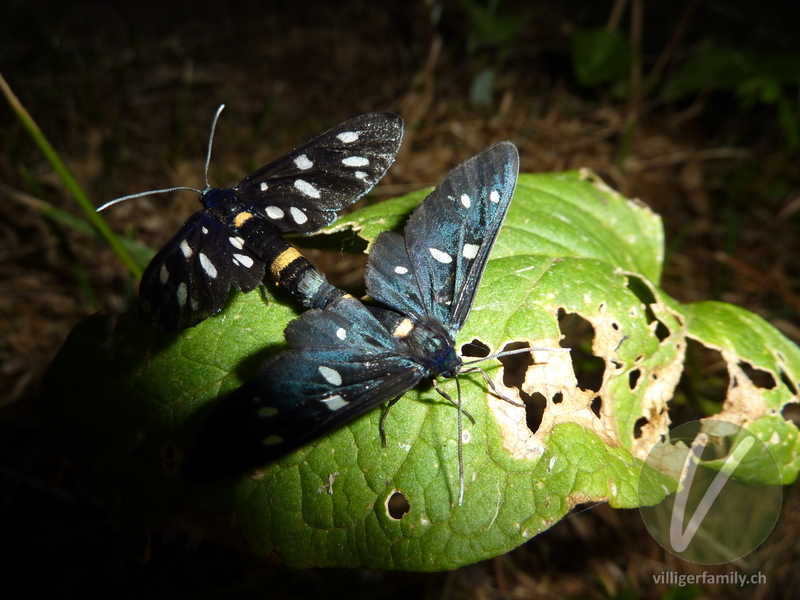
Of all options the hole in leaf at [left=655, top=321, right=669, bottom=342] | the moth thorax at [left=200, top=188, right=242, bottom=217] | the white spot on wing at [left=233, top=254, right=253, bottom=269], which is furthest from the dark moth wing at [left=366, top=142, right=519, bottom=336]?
the hole in leaf at [left=655, top=321, right=669, bottom=342]

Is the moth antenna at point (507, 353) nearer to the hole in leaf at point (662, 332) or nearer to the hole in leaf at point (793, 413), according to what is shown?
the hole in leaf at point (662, 332)

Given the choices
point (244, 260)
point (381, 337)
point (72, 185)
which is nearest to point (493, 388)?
point (381, 337)

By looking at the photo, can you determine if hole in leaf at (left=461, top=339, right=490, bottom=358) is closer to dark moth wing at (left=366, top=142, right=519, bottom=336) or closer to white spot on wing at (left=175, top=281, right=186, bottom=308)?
dark moth wing at (left=366, top=142, right=519, bottom=336)

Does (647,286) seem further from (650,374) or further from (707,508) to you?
(707,508)

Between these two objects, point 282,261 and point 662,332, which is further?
point 662,332

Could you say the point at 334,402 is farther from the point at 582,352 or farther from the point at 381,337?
the point at 582,352

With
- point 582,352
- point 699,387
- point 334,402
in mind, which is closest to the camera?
point 334,402

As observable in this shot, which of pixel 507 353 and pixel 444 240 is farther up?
pixel 444 240
